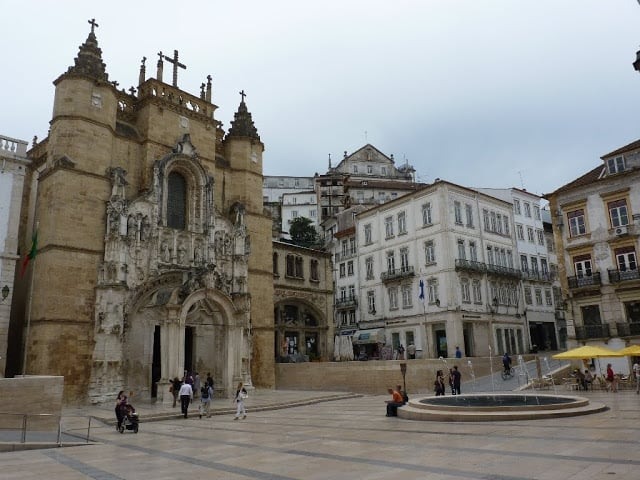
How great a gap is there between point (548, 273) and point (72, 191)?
1717 inches

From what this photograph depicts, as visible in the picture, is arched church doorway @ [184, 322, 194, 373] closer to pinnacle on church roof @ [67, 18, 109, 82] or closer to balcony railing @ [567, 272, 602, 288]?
pinnacle on church roof @ [67, 18, 109, 82]

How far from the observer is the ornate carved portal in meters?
26.2

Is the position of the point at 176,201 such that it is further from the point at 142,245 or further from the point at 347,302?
the point at 347,302

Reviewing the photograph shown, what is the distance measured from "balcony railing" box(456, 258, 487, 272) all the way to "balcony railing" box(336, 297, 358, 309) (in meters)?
12.3

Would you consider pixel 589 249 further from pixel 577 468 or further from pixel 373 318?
pixel 577 468

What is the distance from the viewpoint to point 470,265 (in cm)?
4297

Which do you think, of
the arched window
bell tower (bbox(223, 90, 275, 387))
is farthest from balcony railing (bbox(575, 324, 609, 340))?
the arched window

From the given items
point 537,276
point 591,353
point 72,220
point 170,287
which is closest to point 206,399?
point 170,287

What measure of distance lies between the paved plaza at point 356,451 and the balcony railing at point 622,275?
627 inches

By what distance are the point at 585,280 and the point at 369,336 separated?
62.0ft

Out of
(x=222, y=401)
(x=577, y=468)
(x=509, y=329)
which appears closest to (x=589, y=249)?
(x=509, y=329)

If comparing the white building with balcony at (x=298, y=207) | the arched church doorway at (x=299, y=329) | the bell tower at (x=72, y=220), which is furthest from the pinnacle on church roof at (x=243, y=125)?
the white building with balcony at (x=298, y=207)

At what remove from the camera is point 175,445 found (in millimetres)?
14281

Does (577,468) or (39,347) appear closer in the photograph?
(577,468)
